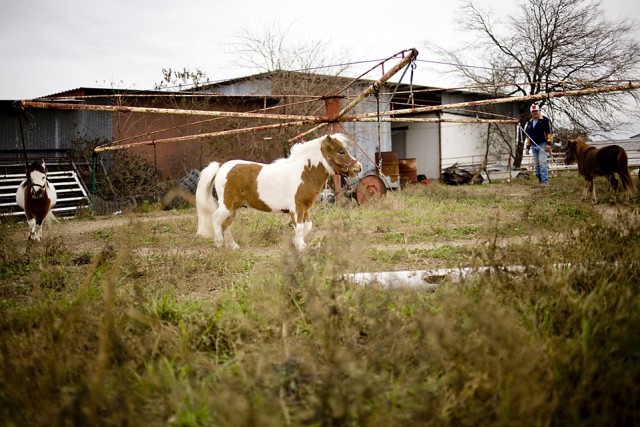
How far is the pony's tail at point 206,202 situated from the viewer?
25.4 feet

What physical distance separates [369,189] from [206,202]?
5.68m

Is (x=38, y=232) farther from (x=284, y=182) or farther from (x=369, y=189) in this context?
(x=369, y=189)

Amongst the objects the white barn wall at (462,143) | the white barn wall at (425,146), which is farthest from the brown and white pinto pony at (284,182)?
the white barn wall at (462,143)

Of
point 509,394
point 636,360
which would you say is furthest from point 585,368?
point 509,394

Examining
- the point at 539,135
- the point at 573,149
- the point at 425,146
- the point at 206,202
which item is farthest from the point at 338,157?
the point at 425,146

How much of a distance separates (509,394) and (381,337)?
96 centimetres

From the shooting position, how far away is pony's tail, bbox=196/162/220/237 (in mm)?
7742

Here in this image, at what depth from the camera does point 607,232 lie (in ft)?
15.1

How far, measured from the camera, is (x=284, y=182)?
24.2 feet

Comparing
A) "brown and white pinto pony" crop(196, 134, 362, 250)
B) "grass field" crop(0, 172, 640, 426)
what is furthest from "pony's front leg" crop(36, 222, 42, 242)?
"grass field" crop(0, 172, 640, 426)

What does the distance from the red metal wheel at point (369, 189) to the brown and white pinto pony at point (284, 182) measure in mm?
4554

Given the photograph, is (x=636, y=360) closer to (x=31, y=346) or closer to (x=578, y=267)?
(x=578, y=267)

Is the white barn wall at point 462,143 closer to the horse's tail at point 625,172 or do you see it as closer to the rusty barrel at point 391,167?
the rusty barrel at point 391,167

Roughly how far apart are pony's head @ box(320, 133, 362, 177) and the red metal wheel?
15.1ft
